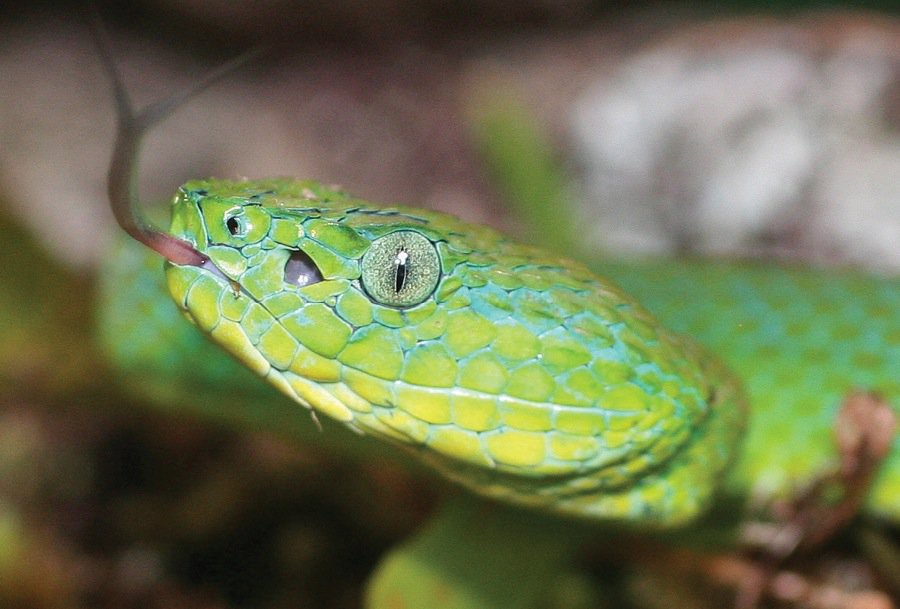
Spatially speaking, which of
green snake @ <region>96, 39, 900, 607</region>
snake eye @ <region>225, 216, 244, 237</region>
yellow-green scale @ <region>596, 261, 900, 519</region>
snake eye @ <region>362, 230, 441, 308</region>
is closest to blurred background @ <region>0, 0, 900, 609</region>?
yellow-green scale @ <region>596, 261, 900, 519</region>

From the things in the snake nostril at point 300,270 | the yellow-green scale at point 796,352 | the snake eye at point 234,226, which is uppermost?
the snake eye at point 234,226

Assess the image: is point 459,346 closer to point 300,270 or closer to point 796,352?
point 300,270

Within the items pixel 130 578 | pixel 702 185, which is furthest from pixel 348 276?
pixel 702 185

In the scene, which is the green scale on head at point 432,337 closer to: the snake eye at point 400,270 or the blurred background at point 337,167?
the snake eye at point 400,270

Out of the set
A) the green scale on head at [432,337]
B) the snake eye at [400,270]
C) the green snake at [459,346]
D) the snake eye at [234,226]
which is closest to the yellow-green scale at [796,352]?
the green snake at [459,346]

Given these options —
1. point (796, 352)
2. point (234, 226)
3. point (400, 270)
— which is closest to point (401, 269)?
point (400, 270)

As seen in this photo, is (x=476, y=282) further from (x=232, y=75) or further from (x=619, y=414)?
(x=232, y=75)
